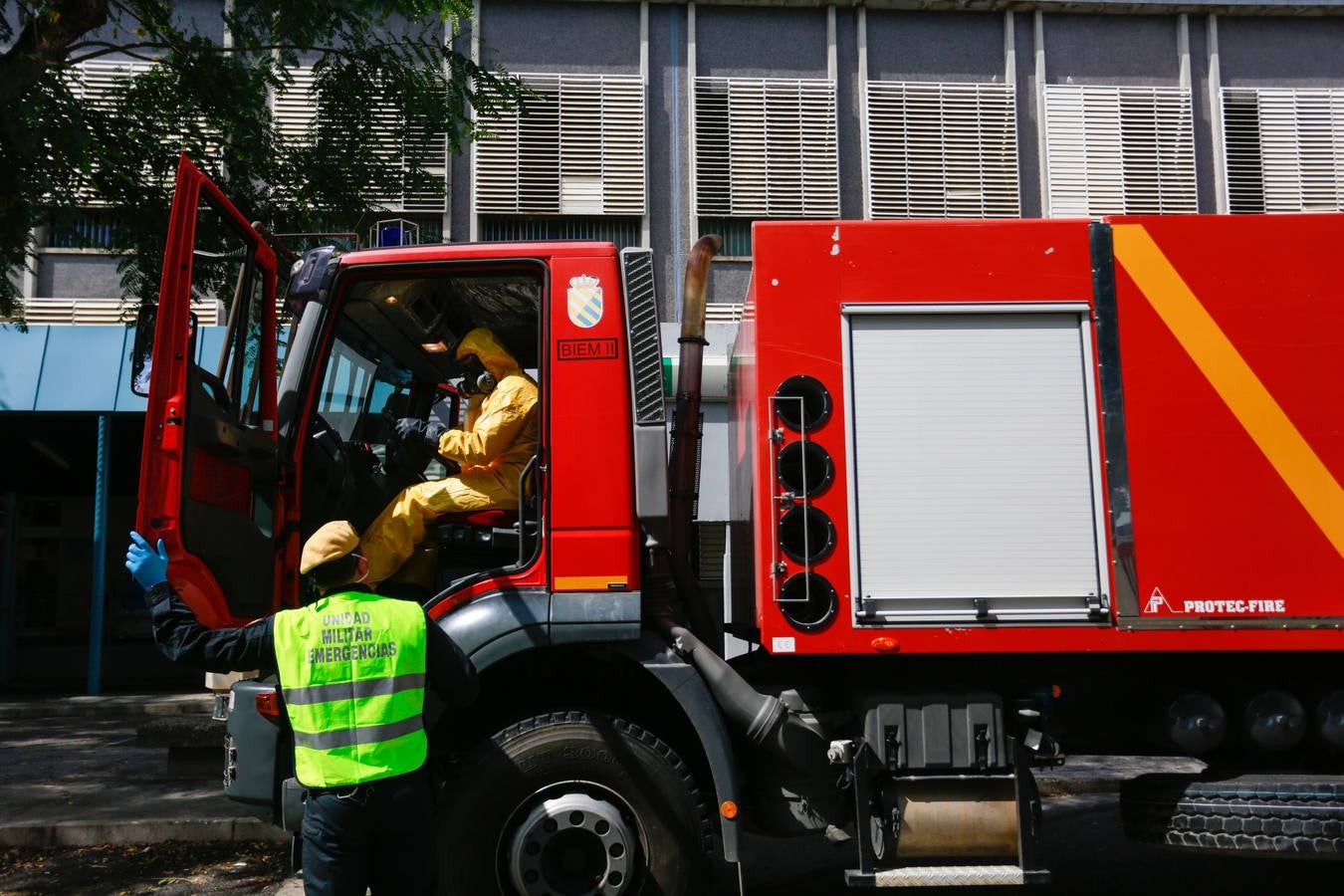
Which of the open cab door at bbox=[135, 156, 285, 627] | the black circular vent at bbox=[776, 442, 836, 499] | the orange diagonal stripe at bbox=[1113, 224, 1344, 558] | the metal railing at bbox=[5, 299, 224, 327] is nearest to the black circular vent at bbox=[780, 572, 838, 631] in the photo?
the black circular vent at bbox=[776, 442, 836, 499]

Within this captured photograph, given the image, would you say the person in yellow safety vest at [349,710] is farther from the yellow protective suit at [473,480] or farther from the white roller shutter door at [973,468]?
the white roller shutter door at [973,468]

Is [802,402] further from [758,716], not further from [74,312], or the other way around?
[74,312]

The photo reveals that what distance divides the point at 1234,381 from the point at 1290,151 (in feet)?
36.0

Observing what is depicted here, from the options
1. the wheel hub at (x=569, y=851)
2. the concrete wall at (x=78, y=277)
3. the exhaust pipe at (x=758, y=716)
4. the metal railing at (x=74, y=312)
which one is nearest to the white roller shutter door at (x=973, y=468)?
the exhaust pipe at (x=758, y=716)

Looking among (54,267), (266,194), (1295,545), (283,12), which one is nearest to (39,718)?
(54,267)

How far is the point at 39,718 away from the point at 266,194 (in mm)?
6777

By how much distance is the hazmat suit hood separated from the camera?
14.4 ft

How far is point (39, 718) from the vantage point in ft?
36.1

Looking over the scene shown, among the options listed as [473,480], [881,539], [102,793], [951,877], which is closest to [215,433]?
[473,480]

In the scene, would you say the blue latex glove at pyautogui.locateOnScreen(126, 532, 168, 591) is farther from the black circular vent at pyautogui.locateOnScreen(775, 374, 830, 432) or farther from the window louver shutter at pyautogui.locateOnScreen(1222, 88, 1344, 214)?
the window louver shutter at pyautogui.locateOnScreen(1222, 88, 1344, 214)

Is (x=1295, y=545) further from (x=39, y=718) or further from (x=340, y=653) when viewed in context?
(x=39, y=718)

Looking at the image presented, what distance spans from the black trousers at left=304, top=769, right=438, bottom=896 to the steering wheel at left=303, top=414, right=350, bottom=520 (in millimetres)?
1331

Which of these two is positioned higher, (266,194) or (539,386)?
(266,194)

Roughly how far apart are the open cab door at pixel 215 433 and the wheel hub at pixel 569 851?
1333 mm
